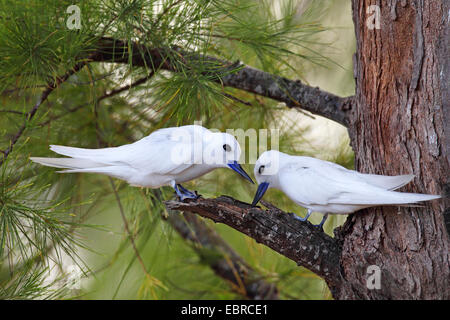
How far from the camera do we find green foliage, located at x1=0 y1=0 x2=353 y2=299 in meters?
1.13

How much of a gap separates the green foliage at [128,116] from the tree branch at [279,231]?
27cm

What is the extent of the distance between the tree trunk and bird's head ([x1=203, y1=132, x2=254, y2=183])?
0.32m

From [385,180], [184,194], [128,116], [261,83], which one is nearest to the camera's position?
[385,180]

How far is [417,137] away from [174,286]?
1295mm

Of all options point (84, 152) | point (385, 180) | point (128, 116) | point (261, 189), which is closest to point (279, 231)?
point (261, 189)

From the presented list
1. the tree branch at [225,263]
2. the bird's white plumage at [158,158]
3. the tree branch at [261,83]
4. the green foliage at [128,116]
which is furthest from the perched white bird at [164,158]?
the tree branch at [225,263]

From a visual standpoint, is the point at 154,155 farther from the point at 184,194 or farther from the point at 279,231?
the point at 279,231

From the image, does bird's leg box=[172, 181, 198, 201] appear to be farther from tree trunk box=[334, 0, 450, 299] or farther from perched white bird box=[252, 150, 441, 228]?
tree trunk box=[334, 0, 450, 299]

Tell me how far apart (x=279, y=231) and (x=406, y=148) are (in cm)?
34

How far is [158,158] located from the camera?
40.9 inches

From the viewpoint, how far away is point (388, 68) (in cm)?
105

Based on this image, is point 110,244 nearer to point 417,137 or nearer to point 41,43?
point 41,43

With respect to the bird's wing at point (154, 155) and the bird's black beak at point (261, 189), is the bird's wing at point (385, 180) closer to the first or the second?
the bird's black beak at point (261, 189)

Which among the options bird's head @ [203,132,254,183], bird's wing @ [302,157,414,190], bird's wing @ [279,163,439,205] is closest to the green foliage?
bird's head @ [203,132,254,183]
